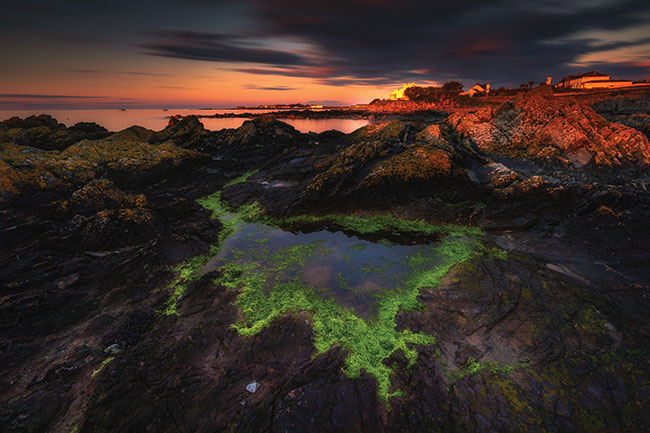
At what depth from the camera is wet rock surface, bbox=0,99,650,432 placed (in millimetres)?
5320

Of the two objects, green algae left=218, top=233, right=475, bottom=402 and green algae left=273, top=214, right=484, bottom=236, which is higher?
green algae left=273, top=214, right=484, bottom=236

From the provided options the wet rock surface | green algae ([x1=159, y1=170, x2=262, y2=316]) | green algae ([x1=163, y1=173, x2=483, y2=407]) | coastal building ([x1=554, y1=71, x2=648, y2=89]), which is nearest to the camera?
the wet rock surface

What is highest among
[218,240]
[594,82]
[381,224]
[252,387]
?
[594,82]

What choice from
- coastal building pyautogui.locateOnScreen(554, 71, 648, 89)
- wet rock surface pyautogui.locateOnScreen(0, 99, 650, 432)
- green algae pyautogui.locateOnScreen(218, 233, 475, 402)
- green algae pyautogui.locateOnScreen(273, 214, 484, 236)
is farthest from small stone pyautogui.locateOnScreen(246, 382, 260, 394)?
coastal building pyautogui.locateOnScreen(554, 71, 648, 89)

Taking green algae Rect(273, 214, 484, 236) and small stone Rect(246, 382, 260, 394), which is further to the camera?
green algae Rect(273, 214, 484, 236)

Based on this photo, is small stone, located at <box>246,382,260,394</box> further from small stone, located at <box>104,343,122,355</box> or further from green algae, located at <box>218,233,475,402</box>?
small stone, located at <box>104,343,122,355</box>

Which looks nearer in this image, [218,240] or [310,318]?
[310,318]

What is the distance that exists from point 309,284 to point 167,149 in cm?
2015

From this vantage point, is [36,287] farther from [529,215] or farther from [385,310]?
[529,215]

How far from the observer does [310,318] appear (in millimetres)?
7953

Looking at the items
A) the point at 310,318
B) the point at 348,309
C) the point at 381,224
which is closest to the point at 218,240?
the point at 310,318

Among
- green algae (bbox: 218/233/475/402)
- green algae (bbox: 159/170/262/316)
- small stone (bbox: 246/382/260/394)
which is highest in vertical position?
green algae (bbox: 159/170/262/316)

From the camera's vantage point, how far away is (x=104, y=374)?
5.91m

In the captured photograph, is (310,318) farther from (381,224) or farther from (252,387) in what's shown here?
(381,224)
